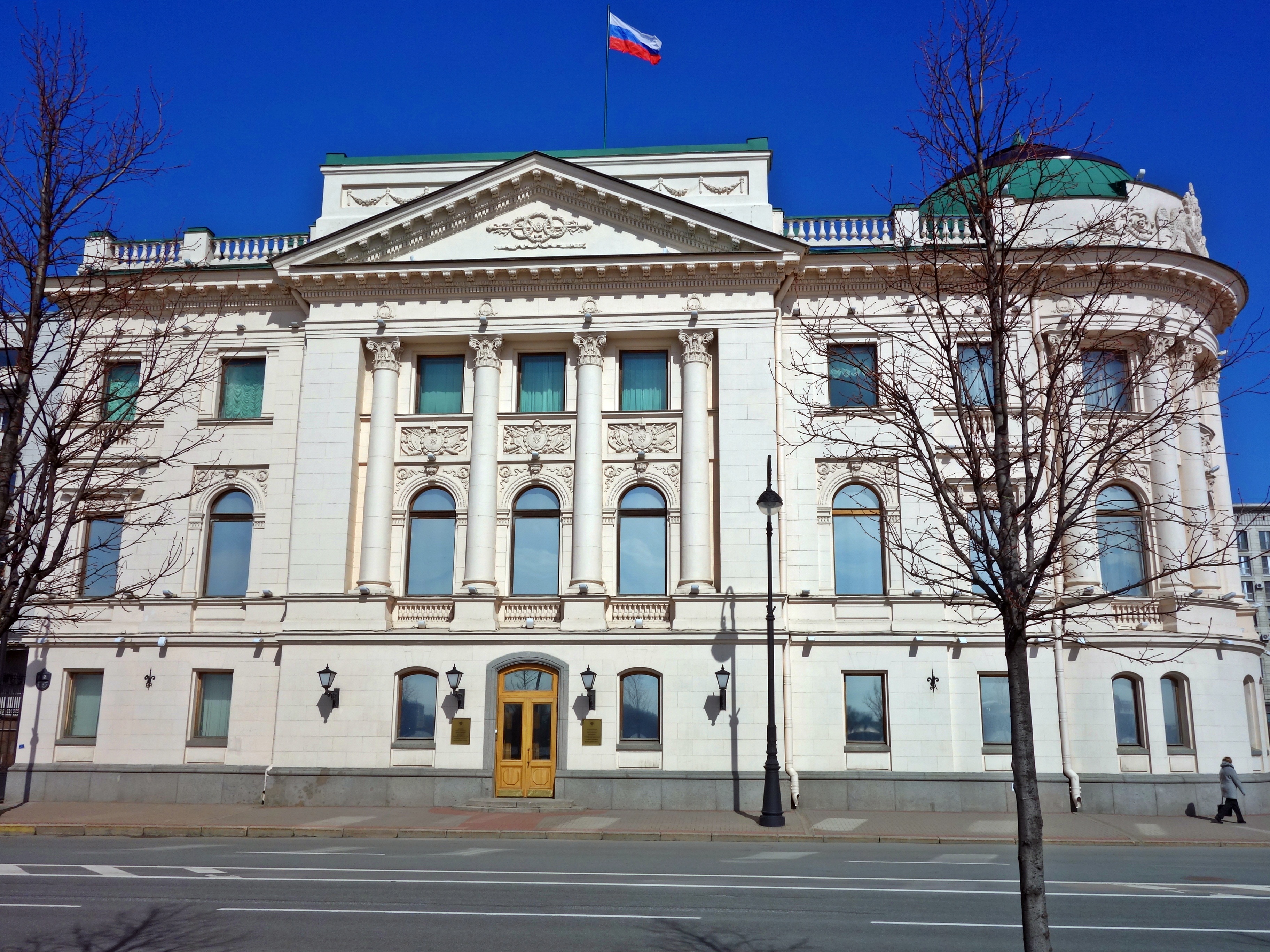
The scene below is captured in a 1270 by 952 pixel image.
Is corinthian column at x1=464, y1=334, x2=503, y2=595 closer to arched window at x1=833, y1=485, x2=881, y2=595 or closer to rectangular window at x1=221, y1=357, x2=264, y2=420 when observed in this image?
rectangular window at x1=221, y1=357, x2=264, y2=420

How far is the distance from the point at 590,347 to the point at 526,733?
1079cm

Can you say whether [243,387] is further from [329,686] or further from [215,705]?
[329,686]

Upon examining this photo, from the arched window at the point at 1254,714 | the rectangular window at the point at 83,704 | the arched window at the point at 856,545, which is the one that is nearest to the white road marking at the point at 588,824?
the arched window at the point at 856,545

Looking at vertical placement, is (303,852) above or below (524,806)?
below

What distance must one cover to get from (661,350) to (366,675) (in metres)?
12.3

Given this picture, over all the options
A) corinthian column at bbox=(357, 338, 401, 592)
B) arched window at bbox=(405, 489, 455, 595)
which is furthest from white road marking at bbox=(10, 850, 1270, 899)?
arched window at bbox=(405, 489, 455, 595)

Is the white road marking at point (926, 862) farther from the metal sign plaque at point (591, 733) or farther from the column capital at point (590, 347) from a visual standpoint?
the column capital at point (590, 347)

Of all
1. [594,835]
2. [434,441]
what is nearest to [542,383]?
[434,441]

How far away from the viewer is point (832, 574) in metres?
28.9

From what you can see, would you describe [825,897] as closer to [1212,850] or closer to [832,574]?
[1212,850]

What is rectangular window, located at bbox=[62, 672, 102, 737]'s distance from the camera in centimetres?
2945

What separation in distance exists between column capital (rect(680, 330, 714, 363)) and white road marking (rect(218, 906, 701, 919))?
1900 cm

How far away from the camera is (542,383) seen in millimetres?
30859

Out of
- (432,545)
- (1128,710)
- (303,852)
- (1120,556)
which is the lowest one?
(303,852)
